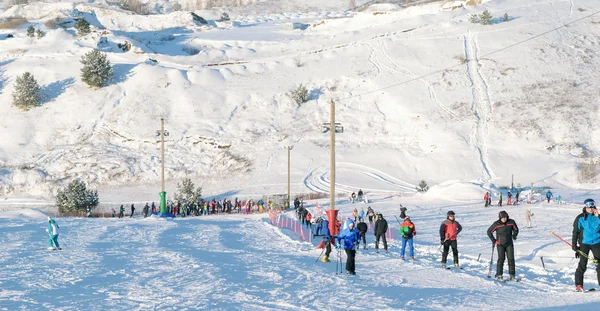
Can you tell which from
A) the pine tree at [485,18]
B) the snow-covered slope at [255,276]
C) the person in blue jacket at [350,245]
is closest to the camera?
the snow-covered slope at [255,276]

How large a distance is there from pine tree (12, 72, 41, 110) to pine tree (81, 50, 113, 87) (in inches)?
213

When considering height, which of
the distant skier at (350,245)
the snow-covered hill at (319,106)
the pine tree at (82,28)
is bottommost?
the distant skier at (350,245)

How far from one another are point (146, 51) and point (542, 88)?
1894 inches

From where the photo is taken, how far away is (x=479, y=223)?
3241 centimetres

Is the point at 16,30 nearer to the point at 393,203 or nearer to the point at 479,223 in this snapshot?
the point at 393,203

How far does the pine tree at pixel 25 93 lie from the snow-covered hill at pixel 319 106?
860 millimetres

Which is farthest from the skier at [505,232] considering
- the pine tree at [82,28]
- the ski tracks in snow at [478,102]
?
the pine tree at [82,28]

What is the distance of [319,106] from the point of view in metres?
73.3

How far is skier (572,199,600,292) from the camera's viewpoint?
12.9 m

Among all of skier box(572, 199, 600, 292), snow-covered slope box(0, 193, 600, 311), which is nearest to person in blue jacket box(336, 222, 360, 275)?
snow-covered slope box(0, 193, 600, 311)

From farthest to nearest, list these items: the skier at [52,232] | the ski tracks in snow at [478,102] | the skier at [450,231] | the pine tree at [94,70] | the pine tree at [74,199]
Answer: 1. the pine tree at [94,70]
2. the ski tracks in snow at [478,102]
3. the pine tree at [74,199]
4. the skier at [52,232]
5. the skier at [450,231]

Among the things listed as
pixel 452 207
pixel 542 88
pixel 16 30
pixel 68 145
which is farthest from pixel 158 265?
pixel 16 30

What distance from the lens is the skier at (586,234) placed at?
12945mm

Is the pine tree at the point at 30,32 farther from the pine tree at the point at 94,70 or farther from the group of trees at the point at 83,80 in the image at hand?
the pine tree at the point at 94,70
